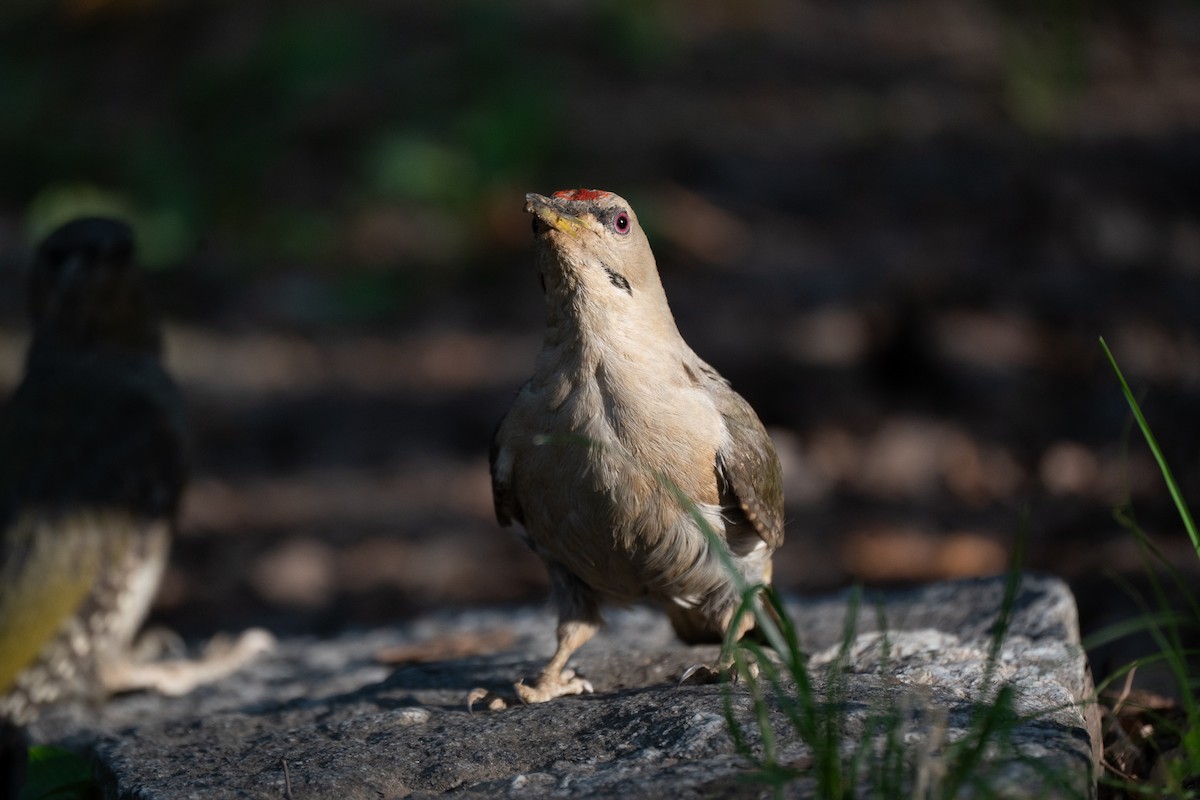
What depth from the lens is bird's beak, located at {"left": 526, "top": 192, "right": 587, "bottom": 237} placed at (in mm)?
3709

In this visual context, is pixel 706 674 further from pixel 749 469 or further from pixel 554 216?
pixel 554 216

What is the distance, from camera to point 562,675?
4070 millimetres

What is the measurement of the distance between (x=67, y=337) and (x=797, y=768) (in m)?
4.66

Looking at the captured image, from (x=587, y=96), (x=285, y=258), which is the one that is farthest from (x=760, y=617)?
(x=587, y=96)

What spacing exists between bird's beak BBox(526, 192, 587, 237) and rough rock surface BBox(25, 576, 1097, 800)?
131cm

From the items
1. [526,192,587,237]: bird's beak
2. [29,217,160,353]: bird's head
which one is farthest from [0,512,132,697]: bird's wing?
[526,192,587,237]: bird's beak

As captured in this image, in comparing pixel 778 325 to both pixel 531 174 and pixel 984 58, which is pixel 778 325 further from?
pixel 984 58

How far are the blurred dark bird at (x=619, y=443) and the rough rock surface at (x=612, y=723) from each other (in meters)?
0.32

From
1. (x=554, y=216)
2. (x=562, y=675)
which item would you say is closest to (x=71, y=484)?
(x=562, y=675)

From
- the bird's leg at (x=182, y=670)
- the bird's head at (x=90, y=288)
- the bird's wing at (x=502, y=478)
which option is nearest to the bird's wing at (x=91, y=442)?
the bird's head at (x=90, y=288)

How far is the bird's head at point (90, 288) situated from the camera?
20.4ft

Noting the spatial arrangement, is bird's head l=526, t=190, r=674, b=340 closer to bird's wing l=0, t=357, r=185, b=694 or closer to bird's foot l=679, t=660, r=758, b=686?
bird's foot l=679, t=660, r=758, b=686

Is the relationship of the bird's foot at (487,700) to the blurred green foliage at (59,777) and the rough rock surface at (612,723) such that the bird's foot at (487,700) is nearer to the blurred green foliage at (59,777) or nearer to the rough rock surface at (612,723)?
the rough rock surface at (612,723)

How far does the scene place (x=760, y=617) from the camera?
284 cm
